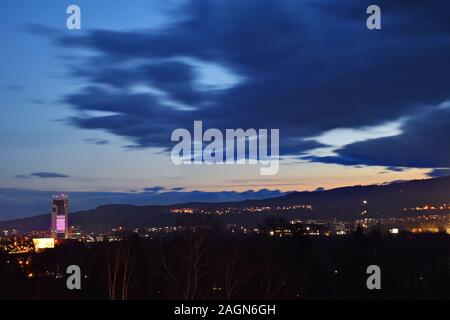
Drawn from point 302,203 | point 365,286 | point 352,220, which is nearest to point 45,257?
point 365,286

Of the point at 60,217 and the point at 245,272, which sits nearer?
the point at 245,272

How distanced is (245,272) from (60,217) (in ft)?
435

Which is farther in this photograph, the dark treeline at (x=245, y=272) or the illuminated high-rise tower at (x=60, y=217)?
the illuminated high-rise tower at (x=60, y=217)

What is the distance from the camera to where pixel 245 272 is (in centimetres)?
3170

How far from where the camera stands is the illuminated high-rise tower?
154 metres

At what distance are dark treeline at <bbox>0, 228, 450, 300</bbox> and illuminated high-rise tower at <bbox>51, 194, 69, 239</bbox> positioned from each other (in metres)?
106

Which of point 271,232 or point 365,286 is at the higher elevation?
point 271,232

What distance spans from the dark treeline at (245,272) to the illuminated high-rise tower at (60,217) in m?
106

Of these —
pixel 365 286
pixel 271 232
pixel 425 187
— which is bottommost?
pixel 365 286

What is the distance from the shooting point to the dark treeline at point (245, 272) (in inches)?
1225

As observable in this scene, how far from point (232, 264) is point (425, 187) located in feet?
321
